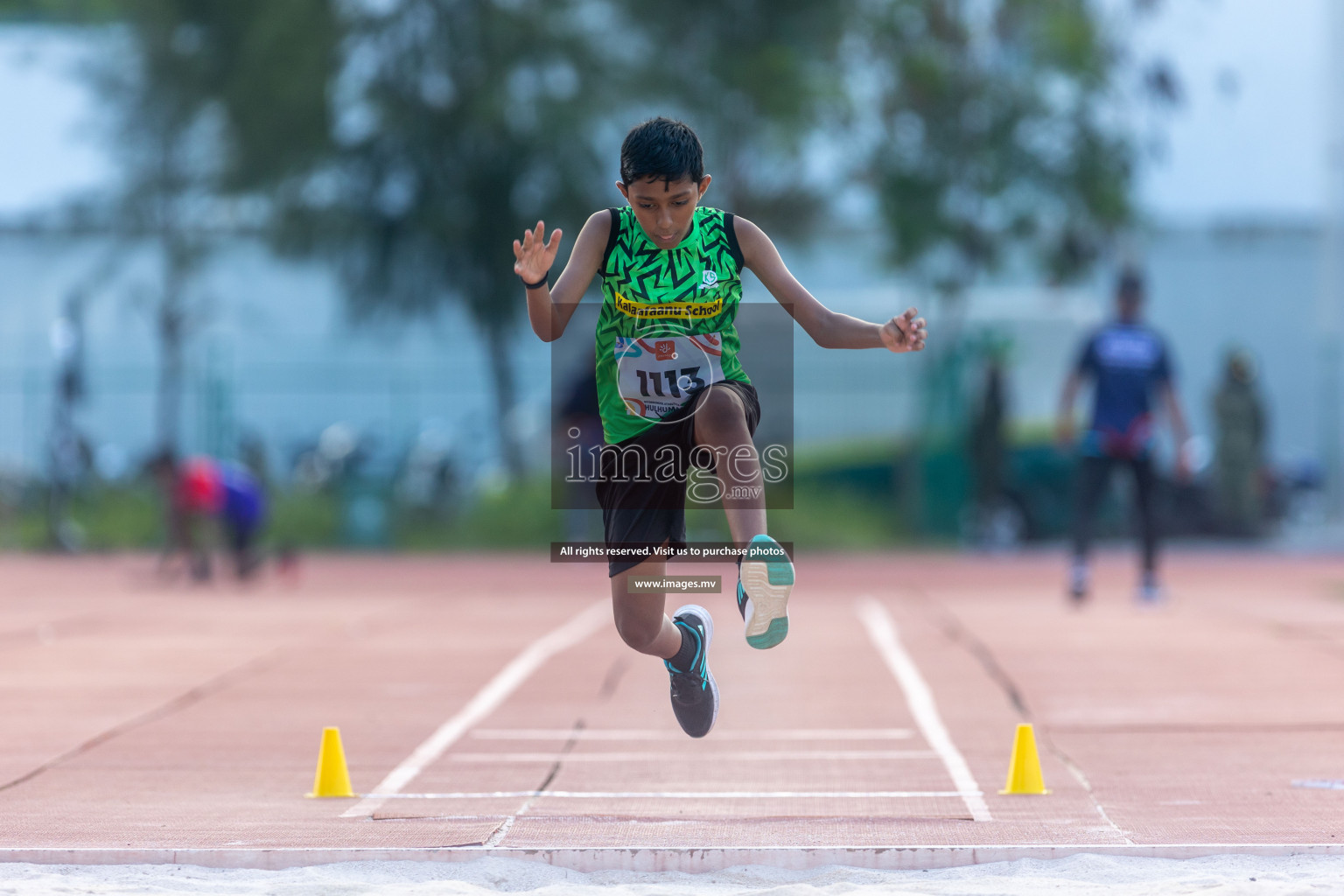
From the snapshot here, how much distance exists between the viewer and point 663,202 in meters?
5.48

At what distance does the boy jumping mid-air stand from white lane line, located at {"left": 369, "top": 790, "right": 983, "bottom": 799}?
0.91 m

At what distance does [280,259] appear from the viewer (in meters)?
24.5

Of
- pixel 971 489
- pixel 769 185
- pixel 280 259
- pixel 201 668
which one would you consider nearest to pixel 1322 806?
pixel 201 668

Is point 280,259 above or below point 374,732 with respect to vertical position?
above

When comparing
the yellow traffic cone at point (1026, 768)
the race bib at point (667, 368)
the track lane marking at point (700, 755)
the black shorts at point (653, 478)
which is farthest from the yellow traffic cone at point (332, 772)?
the yellow traffic cone at point (1026, 768)

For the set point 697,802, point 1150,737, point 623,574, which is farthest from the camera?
point 1150,737

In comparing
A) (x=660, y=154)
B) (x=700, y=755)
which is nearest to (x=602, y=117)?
(x=700, y=755)

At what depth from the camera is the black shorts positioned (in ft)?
18.7

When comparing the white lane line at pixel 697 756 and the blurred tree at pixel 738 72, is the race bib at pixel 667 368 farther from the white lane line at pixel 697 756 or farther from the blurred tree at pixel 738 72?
the blurred tree at pixel 738 72

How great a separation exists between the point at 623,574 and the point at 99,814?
2101mm

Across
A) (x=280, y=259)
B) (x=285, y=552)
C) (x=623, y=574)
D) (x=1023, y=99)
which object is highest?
(x=1023, y=99)

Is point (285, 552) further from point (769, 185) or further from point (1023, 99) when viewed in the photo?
point (1023, 99)

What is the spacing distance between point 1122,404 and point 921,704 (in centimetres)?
495

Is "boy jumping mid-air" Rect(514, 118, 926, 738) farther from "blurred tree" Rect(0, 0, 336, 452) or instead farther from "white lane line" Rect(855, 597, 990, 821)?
"blurred tree" Rect(0, 0, 336, 452)
